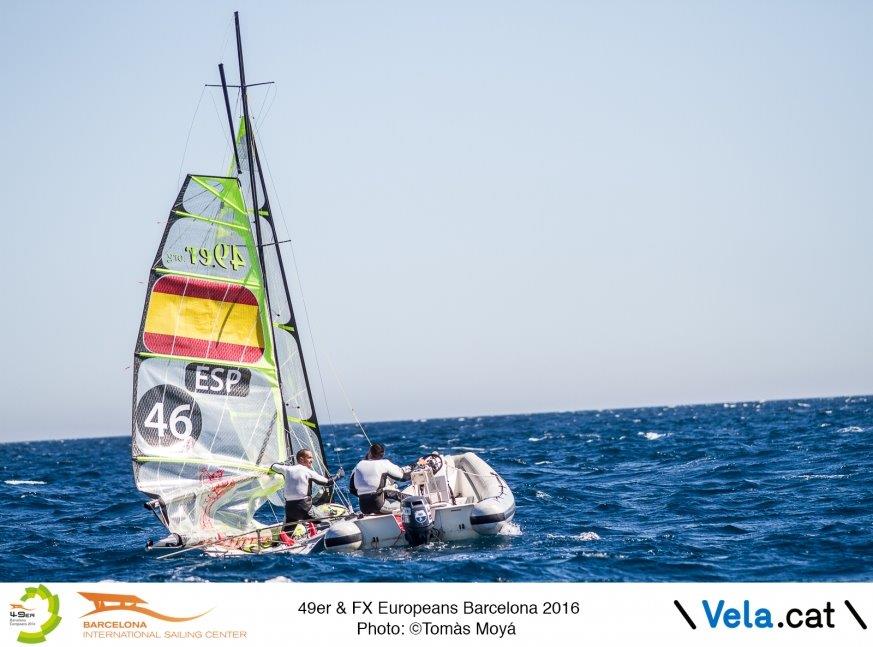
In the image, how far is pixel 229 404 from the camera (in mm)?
Result: 18984

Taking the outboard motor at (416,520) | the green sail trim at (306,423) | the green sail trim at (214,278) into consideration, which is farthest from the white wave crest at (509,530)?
the green sail trim at (214,278)

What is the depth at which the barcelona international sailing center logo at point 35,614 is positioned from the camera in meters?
12.5

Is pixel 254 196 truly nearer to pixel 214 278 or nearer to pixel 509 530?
pixel 214 278

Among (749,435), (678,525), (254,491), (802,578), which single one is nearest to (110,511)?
(254,491)

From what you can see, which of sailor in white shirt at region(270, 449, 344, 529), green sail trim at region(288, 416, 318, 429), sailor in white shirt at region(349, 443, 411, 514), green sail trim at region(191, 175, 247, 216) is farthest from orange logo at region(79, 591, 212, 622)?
green sail trim at region(191, 175, 247, 216)

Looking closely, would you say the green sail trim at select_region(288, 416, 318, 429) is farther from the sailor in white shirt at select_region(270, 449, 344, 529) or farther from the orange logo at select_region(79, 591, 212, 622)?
the orange logo at select_region(79, 591, 212, 622)

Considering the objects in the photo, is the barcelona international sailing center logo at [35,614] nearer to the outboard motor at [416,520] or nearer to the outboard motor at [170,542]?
the outboard motor at [170,542]

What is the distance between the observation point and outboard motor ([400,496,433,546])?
1747 cm

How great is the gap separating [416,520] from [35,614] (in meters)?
6.52

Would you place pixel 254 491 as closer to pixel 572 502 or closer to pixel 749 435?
pixel 572 502

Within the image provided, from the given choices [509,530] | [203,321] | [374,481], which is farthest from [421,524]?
[203,321]

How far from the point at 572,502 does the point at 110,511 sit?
38.3 ft

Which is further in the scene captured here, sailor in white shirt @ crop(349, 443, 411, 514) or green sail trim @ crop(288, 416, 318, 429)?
green sail trim @ crop(288, 416, 318, 429)

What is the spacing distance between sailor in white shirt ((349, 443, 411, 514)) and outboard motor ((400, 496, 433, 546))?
2.87 feet
